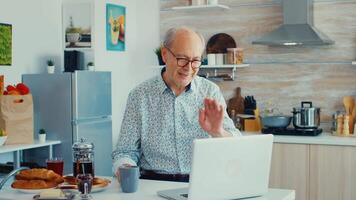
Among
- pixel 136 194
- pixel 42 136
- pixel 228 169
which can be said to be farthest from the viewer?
pixel 42 136

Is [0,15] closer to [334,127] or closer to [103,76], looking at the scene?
[103,76]

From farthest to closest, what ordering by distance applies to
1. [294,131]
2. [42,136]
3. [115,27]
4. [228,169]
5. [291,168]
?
[115,27] < [42,136] < [294,131] < [291,168] < [228,169]

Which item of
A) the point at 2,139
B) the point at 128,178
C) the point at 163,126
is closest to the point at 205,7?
the point at 2,139

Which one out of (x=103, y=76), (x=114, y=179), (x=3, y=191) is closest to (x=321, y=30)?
(x=103, y=76)

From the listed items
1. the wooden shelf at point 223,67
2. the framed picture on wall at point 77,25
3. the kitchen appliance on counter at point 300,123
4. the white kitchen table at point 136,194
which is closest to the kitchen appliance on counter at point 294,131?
the kitchen appliance on counter at point 300,123

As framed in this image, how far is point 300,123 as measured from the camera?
192 inches

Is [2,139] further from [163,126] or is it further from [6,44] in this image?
[163,126]

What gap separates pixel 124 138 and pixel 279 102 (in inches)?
110

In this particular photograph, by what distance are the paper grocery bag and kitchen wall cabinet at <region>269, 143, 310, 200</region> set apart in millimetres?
2064

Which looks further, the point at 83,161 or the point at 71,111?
the point at 71,111

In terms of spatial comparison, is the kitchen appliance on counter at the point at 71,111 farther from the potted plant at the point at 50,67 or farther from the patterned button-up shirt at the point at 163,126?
the patterned button-up shirt at the point at 163,126

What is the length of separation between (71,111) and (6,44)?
814mm

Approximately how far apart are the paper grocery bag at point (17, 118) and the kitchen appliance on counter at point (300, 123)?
2.01 m

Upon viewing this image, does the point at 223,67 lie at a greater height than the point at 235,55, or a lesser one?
lesser
